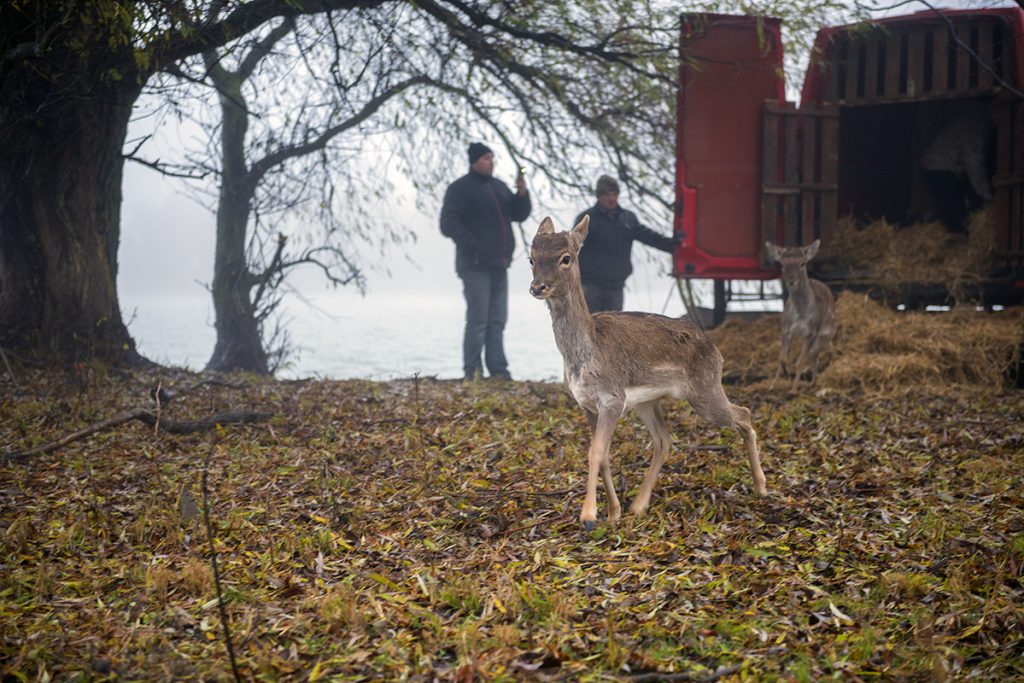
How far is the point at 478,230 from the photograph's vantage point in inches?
434

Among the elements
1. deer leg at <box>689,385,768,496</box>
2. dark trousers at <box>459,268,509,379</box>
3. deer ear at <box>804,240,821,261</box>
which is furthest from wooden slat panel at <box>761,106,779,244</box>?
deer leg at <box>689,385,768,496</box>

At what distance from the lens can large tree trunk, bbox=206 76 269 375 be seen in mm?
14773

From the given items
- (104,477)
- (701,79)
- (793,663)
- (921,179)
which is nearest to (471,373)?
(701,79)

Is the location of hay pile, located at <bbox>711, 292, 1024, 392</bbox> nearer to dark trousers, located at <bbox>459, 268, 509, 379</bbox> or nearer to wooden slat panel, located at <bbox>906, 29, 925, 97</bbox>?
wooden slat panel, located at <bbox>906, 29, 925, 97</bbox>

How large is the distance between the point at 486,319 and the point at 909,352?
4.55m

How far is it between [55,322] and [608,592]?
26.1 feet

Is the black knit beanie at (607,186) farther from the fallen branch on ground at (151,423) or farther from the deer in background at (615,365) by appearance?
the deer in background at (615,365)

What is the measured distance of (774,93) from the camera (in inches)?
418

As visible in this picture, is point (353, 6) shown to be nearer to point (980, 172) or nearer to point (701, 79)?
point (701, 79)

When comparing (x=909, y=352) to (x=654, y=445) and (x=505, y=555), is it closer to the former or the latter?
(x=654, y=445)

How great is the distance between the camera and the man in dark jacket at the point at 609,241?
10.6 metres

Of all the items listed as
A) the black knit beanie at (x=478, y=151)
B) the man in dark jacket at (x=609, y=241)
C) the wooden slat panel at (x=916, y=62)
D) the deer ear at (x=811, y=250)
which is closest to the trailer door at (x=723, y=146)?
the man in dark jacket at (x=609, y=241)

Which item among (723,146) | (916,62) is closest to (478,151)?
(723,146)

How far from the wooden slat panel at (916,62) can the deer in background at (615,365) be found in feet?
20.9
